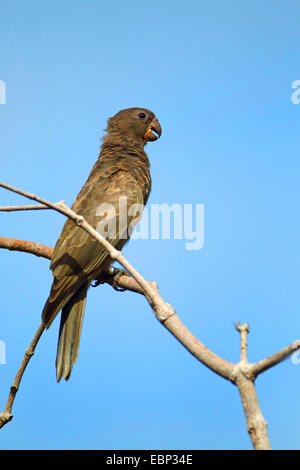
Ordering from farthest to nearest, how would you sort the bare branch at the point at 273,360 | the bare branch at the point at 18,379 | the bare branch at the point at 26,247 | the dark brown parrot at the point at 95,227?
the bare branch at the point at 26,247 → the dark brown parrot at the point at 95,227 → the bare branch at the point at 18,379 → the bare branch at the point at 273,360

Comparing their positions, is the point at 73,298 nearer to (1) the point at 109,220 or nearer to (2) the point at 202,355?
(1) the point at 109,220

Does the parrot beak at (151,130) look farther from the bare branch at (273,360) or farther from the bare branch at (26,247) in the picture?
the bare branch at (273,360)

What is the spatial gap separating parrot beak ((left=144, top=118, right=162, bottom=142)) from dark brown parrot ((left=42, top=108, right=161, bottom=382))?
0.54 ft

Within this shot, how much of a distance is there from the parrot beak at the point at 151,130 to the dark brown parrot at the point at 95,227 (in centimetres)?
16

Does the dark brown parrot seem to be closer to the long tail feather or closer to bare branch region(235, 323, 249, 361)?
the long tail feather

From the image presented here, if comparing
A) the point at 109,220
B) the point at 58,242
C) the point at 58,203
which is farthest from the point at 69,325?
the point at 58,203

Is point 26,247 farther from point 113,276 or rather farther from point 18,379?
point 18,379

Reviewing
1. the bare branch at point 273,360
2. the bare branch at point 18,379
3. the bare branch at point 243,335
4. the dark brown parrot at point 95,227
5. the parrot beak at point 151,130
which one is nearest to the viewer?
the bare branch at point 273,360

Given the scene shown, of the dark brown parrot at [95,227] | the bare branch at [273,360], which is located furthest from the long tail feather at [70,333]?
the bare branch at [273,360]

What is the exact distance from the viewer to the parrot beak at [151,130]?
250 inches

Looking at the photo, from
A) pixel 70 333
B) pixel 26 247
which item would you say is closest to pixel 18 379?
pixel 70 333

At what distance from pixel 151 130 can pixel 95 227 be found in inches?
87.4
